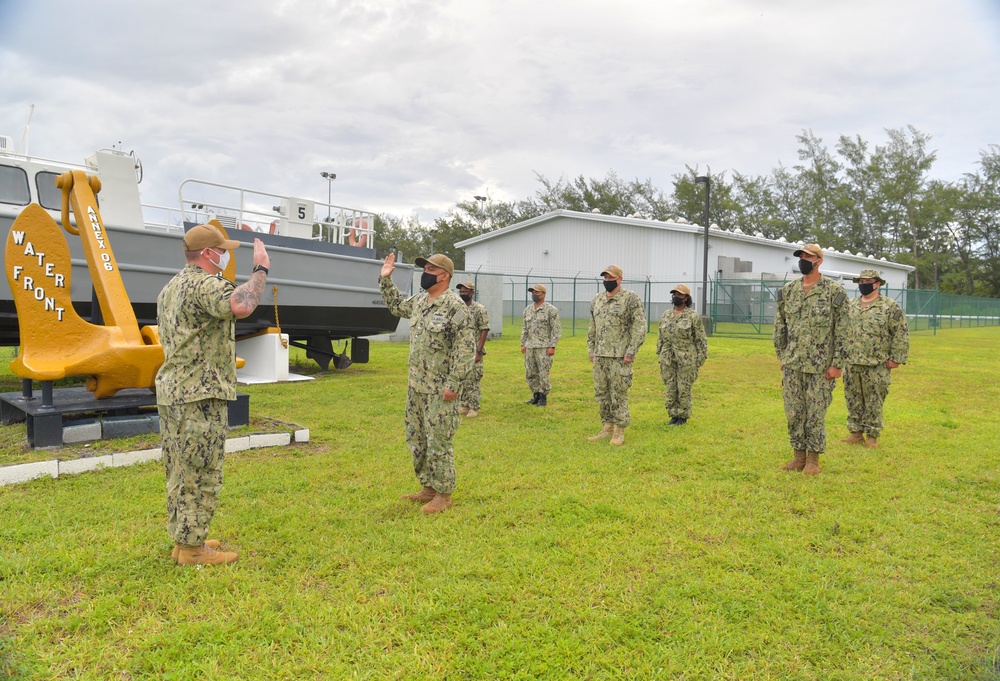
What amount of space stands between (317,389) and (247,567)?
6927 millimetres

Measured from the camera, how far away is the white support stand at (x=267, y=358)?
11461 mm

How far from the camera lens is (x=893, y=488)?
5648 mm

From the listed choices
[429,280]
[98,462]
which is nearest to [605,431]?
[429,280]

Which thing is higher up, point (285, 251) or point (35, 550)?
point (285, 251)

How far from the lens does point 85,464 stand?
570 centimetres

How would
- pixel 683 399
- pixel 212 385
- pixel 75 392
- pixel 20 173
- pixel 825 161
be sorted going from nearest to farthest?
pixel 212 385 < pixel 75 392 < pixel 683 399 < pixel 20 173 < pixel 825 161

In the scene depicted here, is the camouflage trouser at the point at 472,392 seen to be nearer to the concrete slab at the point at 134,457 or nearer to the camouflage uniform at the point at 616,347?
the camouflage uniform at the point at 616,347

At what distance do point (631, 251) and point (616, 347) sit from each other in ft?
78.6

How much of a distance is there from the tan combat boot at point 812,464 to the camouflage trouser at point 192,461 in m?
4.66

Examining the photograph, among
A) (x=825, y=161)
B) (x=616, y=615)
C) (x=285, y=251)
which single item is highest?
(x=825, y=161)

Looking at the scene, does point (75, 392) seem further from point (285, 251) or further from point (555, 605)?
point (555, 605)

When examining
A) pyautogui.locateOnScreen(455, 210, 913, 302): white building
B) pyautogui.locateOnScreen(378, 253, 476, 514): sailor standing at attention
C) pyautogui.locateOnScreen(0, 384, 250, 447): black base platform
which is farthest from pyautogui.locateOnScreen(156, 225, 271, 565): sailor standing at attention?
pyautogui.locateOnScreen(455, 210, 913, 302): white building

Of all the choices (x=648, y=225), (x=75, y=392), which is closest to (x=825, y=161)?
(x=648, y=225)

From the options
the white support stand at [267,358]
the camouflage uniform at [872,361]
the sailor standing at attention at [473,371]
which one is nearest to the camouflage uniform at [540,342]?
the sailor standing at attention at [473,371]
